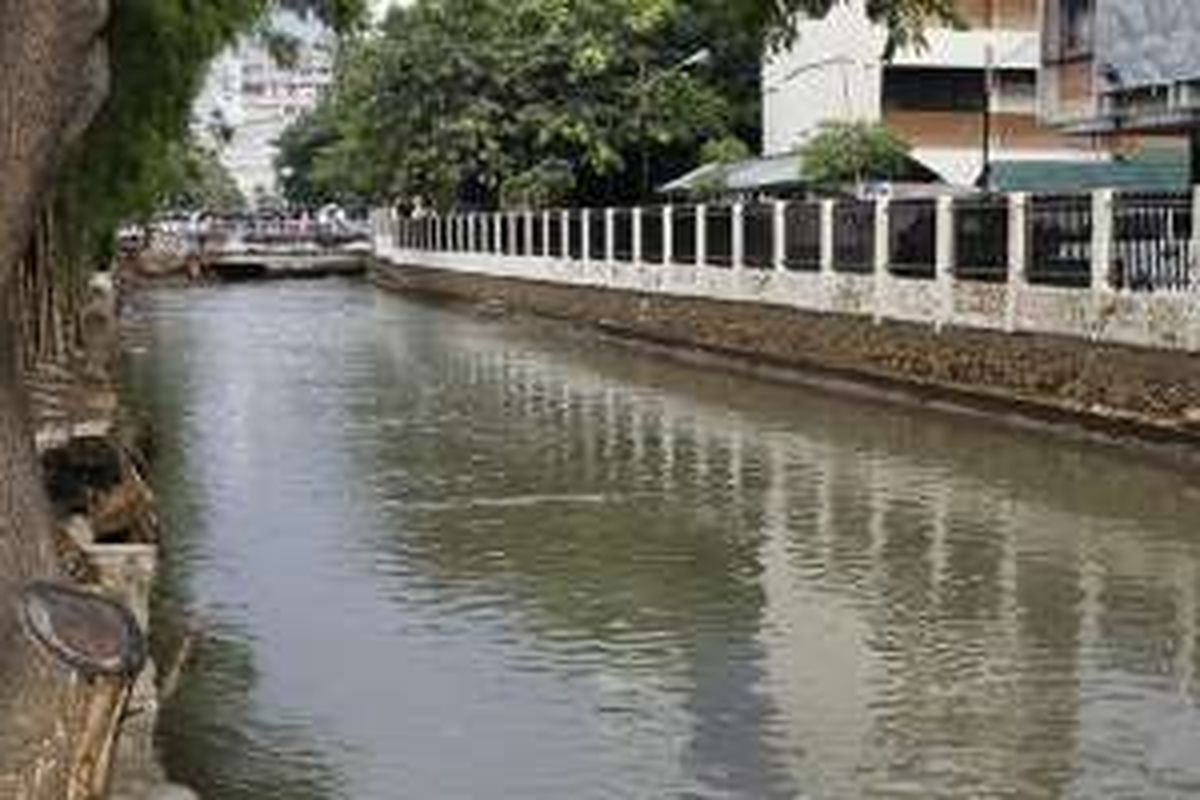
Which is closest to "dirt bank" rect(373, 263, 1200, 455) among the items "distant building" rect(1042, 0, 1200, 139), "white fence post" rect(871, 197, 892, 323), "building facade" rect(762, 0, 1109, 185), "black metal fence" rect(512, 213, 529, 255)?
"white fence post" rect(871, 197, 892, 323)

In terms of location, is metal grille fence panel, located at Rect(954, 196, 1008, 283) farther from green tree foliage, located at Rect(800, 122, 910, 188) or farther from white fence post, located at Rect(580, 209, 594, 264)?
white fence post, located at Rect(580, 209, 594, 264)

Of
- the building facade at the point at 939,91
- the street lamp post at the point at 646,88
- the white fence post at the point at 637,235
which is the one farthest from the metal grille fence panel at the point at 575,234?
the street lamp post at the point at 646,88

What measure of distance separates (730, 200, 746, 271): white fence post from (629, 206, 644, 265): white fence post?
19.2 ft

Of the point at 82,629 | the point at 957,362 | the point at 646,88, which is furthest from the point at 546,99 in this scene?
the point at 82,629

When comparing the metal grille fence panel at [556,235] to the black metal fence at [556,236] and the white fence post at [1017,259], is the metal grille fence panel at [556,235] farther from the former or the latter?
the white fence post at [1017,259]

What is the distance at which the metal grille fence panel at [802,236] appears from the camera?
31781 mm

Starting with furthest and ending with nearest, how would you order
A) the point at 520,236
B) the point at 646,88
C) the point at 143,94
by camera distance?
the point at 646,88 → the point at 520,236 → the point at 143,94

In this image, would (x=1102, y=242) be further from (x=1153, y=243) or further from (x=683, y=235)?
(x=683, y=235)

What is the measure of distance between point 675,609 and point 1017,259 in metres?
12.9

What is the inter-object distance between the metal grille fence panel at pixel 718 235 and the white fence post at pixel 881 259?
6820mm

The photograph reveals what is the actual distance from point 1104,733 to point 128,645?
200 inches

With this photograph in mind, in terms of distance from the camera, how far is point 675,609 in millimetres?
12617

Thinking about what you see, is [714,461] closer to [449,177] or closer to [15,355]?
[15,355]

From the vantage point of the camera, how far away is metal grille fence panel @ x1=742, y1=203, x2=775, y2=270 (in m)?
33.8
